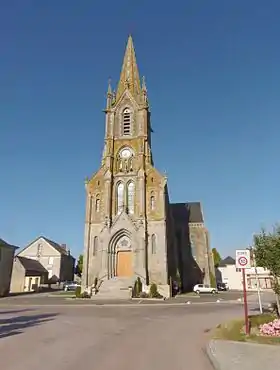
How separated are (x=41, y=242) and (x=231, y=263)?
3848 cm

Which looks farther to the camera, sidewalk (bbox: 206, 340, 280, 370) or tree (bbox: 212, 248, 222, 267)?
tree (bbox: 212, 248, 222, 267)

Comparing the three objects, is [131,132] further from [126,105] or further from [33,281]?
[33,281]

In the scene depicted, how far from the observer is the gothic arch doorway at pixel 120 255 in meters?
34.6

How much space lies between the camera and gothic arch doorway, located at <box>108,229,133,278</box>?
113 ft

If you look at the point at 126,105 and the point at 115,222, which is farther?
the point at 126,105

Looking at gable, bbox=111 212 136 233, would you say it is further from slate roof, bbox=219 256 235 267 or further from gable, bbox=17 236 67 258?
slate roof, bbox=219 256 235 267

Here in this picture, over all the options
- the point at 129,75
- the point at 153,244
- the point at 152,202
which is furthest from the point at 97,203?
the point at 129,75

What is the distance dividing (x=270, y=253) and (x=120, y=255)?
949 inches

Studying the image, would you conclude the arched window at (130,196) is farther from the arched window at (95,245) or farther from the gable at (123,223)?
the arched window at (95,245)

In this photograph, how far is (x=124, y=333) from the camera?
1071 centimetres

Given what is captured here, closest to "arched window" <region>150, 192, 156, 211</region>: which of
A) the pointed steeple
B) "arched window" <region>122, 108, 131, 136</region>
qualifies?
"arched window" <region>122, 108, 131, 136</region>

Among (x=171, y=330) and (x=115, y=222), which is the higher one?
(x=115, y=222)

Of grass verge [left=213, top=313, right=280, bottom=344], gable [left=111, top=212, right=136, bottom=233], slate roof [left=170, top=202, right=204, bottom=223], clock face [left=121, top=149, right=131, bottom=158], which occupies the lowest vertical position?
grass verge [left=213, top=313, right=280, bottom=344]

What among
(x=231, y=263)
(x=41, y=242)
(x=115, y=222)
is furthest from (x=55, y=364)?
(x=231, y=263)
